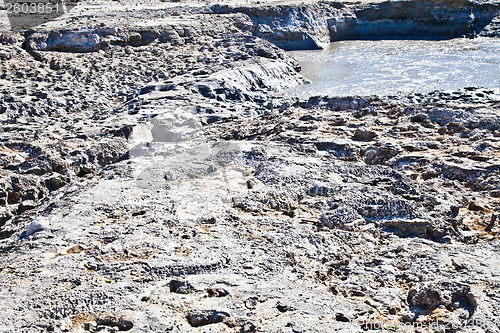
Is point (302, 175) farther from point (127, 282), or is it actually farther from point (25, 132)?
point (25, 132)

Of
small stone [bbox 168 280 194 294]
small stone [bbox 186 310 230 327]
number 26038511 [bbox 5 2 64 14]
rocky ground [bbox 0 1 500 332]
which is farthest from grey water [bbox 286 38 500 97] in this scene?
small stone [bbox 186 310 230 327]

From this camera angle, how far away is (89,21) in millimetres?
12766

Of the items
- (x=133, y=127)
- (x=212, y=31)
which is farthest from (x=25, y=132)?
(x=212, y=31)

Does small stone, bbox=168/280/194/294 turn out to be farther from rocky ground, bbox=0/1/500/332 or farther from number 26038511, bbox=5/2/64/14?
number 26038511, bbox=5/2/64/14

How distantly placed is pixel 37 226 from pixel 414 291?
297 cm

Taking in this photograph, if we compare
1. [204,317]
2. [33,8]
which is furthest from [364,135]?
[33,8]

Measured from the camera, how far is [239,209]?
14.9 feet

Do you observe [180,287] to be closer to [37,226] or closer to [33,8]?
[37,226]

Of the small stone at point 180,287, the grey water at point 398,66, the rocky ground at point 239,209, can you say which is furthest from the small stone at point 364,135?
the grey water at point 398,66

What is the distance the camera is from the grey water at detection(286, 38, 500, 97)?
1092 centimetres

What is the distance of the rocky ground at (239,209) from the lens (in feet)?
10.7

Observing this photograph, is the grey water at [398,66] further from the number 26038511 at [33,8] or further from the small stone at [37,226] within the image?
the small stone at [37,226]

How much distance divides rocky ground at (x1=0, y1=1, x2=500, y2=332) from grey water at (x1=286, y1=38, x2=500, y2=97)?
159cm

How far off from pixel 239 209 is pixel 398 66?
953 cm
